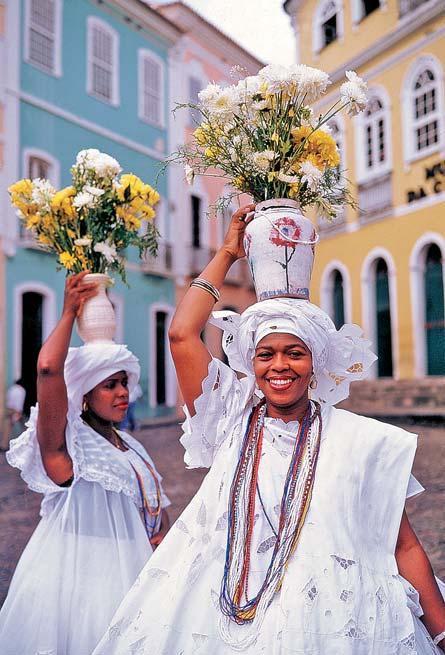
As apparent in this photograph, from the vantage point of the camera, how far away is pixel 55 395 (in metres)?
2.96

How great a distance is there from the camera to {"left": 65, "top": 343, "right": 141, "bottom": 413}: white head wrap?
326cm

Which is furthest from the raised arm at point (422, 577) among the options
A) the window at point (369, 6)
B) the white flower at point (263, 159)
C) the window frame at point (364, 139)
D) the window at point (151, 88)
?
the window at point (151, 88)

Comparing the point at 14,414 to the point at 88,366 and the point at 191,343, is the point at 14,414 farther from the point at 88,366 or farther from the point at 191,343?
the point at 191,343

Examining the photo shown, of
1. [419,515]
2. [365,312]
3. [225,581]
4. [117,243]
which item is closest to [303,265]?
[225,581]

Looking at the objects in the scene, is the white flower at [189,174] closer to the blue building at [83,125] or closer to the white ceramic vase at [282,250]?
the white ceramic vase at [282,250]

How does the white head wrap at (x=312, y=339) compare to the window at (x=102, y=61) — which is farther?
the window at (x=102, y=61)

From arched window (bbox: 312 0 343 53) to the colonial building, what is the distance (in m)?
1.64

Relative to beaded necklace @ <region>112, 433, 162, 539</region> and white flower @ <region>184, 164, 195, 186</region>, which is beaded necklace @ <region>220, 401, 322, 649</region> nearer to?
white flower @ <region>184, 164, 195, 186</region>

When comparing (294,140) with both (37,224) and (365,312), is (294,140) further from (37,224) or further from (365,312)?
(365,312)

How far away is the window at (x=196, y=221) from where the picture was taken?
64.1 feet

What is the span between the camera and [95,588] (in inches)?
117

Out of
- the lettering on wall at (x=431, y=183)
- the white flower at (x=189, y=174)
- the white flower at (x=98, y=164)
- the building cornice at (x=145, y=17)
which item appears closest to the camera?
the white flower at (x=189, y=174)

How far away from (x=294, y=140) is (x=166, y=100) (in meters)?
17.3

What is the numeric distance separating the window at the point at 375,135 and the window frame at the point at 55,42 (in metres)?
6.87
